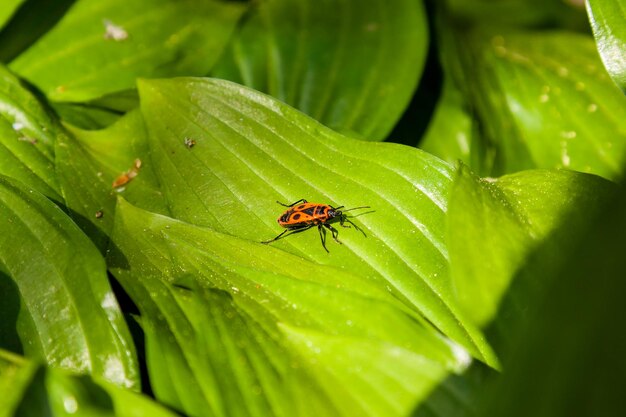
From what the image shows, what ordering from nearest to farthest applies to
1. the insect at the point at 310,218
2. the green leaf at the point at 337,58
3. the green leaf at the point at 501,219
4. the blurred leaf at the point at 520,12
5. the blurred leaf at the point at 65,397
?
1. the blurred leaf at the point at 65,397
2. the green leaf at the point at 501,219
3. the insect at the point at 310,218
4. the green leaf at the point at 337,58
5. the blurred leaf at the point at 520,12

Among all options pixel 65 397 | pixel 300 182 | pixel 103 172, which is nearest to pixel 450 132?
pixel 300 182

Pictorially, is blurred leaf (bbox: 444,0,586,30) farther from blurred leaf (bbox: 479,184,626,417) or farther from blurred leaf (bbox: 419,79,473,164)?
blurred leaf (bbox: 479,184,626,417)

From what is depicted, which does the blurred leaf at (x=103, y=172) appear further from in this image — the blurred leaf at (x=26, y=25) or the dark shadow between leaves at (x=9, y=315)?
the blurred leaf at (x=26, y=25)

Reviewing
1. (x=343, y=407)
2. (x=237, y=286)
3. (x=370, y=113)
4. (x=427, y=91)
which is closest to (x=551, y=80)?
(x=427, y=91)

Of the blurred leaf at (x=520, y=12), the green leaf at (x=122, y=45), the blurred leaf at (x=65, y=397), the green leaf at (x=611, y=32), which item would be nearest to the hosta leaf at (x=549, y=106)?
the blurred leaf at (x=520, y=12)

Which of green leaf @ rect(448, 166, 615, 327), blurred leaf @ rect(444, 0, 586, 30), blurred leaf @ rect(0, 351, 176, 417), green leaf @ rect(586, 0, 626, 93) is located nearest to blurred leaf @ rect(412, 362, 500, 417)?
green leaf @ rect(448, 166, 615, 327)

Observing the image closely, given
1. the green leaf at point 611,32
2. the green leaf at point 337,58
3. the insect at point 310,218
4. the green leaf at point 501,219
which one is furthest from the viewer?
the green leaf at point 337,58

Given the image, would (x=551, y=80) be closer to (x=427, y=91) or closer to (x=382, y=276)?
(x=427, y=91)

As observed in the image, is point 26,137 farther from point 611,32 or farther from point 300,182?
point 611,32
